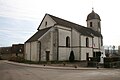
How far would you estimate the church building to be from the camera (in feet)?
112

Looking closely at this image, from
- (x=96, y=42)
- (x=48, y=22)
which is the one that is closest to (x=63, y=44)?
(x=48, y=22)

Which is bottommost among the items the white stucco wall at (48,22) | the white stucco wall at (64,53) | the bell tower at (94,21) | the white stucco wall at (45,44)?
the white stucco wall at (64,53)

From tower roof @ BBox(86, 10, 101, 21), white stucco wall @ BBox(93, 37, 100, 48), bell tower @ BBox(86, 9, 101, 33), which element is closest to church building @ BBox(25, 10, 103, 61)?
white stucco wall @ BBox(93, 37, 100, 48)

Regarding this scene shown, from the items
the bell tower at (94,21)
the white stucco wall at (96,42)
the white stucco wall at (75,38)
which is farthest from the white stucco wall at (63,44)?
the bell tower at (94,21)

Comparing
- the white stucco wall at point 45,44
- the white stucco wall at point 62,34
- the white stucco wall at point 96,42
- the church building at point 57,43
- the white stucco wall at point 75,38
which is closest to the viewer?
the church building at point 57,43

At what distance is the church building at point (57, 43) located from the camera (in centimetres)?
3423

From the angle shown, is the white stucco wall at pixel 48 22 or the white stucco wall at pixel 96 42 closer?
the white stucco wall at pixel 48 22

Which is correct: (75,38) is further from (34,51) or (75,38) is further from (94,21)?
(94,21)

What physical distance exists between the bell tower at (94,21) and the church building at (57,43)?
944 centimetres

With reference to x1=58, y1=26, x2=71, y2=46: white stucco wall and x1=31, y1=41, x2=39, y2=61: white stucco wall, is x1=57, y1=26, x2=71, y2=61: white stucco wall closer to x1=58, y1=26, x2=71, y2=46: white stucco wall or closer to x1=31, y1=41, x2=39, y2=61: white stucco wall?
x1=58, y1=26, x2=71, y2=46: white stucco wall

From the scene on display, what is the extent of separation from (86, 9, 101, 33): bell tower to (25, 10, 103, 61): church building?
9.44 metres

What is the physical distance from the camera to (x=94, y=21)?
50.1 metres

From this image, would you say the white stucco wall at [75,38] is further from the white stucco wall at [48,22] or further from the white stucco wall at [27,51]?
the white stucco wall at [27,51]

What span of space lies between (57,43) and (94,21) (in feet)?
68.1
